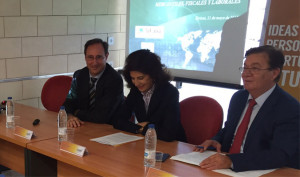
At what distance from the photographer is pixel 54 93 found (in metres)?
3.57

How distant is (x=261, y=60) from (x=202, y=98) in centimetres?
81

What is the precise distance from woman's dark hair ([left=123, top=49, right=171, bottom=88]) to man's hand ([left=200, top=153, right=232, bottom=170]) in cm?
89

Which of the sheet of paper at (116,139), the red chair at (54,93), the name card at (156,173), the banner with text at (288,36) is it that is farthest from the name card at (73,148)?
the banner with text at (288,36)

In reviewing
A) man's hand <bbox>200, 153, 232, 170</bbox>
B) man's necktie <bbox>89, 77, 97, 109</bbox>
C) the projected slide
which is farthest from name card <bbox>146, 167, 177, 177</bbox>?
the projected slide

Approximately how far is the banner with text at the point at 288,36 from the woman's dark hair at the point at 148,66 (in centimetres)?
125

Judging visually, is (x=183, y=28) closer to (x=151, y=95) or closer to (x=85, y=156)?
(x=151, y=95)

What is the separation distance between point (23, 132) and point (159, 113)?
0.93 m

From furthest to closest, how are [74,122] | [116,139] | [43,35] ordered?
[43,35]
[74,122]
[116,139]

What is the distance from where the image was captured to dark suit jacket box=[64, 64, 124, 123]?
277 cm

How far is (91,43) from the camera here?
119 inches

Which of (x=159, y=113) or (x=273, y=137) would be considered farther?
(x=159, y=113)

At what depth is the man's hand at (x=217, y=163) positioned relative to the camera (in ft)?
5.82

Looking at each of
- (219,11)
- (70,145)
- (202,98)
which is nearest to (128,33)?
(219,11)

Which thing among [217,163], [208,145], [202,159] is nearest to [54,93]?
[208,145]
